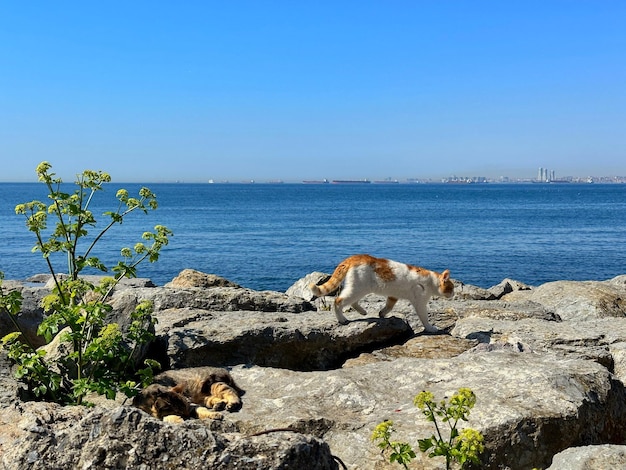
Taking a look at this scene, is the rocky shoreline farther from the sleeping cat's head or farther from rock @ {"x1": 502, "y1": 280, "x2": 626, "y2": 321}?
rock @ {"x1": 502, "y1": 280, "x2": 626, "y2": 321}

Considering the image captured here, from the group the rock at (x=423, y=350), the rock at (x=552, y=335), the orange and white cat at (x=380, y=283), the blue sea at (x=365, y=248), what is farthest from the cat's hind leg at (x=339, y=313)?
the blue sea at (x=365, y=248)

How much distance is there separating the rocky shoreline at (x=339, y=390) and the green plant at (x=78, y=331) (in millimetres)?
347

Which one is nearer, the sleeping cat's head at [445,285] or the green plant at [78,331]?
the green plant at [78,331]

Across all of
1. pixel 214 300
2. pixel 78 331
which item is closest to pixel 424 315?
pixel 214 300

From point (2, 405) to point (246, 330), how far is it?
4.15 meters

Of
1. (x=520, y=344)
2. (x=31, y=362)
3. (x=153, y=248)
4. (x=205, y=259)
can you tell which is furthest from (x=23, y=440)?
(x=205, y=259)

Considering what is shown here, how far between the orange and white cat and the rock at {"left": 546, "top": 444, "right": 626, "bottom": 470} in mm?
5931

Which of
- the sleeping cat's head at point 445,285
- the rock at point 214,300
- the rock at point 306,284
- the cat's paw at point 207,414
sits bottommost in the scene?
the rock at point 306,284

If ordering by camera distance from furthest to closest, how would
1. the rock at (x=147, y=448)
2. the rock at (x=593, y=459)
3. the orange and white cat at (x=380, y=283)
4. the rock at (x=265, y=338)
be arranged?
the orange and white cat at (x=380, y=283), the rock at (x=265, y=338), the rock at (x=593, y=459), the rock at (x=147, y=448)

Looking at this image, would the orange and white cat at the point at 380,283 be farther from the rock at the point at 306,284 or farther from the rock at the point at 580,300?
the rock at the point at 306,284

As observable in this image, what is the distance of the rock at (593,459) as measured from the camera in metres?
5.15

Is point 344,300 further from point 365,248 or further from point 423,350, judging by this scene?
point 365,248

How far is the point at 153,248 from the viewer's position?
9016 mm

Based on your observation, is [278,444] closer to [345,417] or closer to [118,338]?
[345,417]
